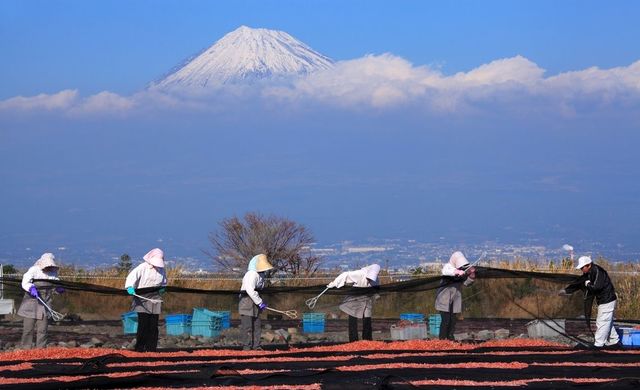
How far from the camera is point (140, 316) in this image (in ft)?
56.1

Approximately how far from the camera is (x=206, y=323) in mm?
21422

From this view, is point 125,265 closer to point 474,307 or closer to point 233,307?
point 233,307

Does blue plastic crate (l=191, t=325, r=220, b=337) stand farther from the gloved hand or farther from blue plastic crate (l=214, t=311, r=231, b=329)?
the gloved hand

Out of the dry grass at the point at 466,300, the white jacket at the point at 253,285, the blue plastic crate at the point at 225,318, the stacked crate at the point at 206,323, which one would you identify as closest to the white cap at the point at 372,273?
the dry grass at the point at 466,300

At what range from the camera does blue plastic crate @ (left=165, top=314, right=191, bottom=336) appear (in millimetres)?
21484

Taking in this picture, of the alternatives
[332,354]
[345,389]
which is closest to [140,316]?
[332,354]

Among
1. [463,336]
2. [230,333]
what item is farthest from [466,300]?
[230,333]

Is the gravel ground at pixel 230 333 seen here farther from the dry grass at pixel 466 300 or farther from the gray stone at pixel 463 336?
the dry grass at pixel 466 300

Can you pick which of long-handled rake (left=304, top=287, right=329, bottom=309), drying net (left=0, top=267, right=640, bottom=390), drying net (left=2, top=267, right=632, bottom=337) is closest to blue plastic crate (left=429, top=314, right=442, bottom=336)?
drying net (left=2, top=267, right=632, bottom=337)

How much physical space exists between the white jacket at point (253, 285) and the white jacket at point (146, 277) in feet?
4.27

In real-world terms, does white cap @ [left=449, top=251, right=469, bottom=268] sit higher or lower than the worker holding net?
higher

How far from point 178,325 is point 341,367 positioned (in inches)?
320

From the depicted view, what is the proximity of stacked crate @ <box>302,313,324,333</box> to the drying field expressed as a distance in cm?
420

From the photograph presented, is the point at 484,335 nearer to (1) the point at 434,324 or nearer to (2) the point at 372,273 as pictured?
(1) the point at 434,324
